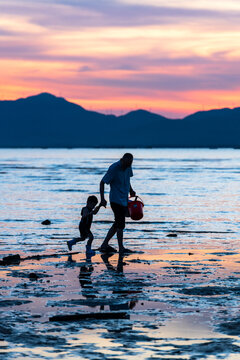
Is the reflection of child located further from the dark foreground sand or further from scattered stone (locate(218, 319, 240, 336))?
scattered stone (locate(218, 319, 240, 336))

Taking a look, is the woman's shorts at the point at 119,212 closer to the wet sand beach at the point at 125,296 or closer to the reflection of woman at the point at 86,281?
the wet sand beach at the point at 125,296

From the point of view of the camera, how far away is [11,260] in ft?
36.1

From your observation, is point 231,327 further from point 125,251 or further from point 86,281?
point 125,251

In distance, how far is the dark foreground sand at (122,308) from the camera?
18.8ft

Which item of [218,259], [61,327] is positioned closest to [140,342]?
[61,327]

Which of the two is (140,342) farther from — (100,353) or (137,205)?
(137,205)

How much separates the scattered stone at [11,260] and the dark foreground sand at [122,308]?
0.57 feet

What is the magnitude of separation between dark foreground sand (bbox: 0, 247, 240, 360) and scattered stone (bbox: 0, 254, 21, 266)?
17cm

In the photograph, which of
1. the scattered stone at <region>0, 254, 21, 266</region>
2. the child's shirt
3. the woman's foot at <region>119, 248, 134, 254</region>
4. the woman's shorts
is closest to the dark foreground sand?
the scattered stone at <region>0, 254, 21, 266</region>

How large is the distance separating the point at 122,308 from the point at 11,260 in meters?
4.09

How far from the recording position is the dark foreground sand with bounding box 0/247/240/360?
574 cm

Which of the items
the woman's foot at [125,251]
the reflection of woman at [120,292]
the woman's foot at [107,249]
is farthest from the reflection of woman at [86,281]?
the woman's foot at [107,249]

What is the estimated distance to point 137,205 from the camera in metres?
12.7

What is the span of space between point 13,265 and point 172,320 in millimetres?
4442
